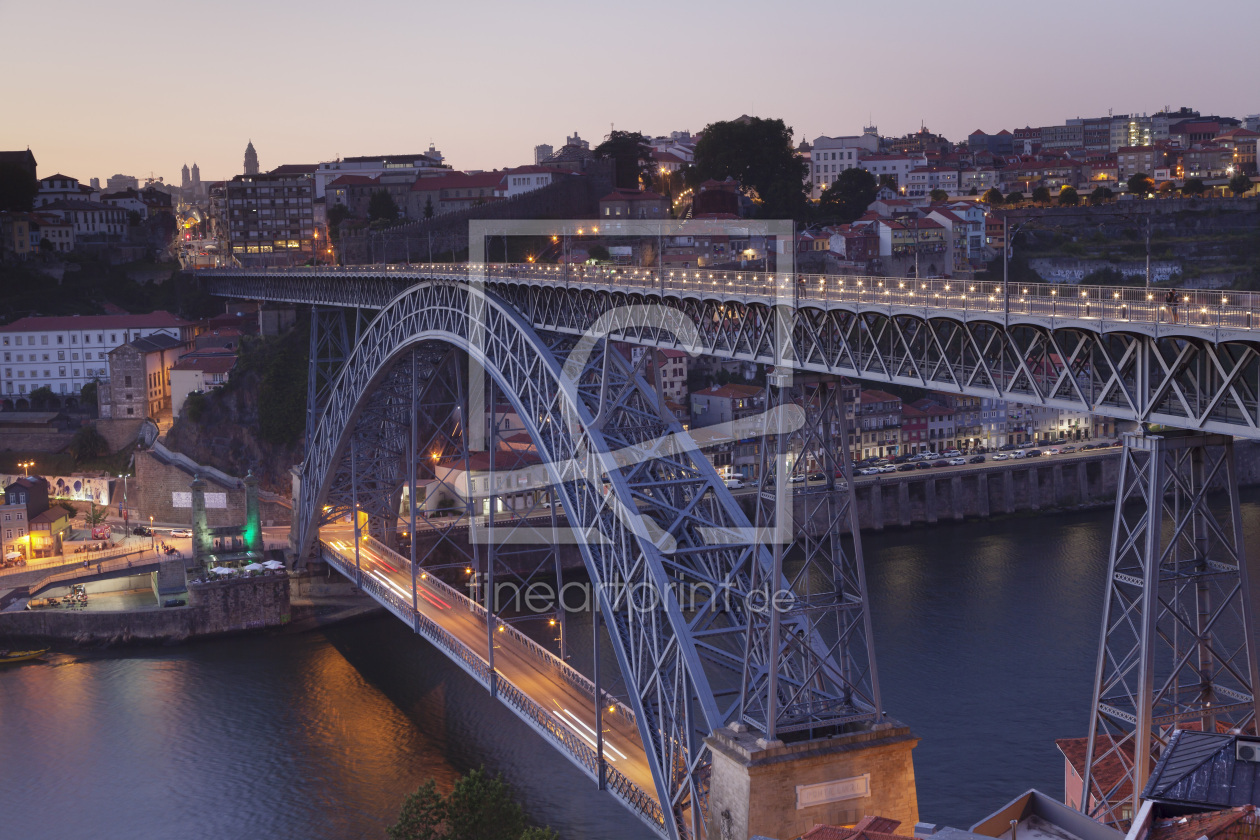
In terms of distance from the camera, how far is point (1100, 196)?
65438mm

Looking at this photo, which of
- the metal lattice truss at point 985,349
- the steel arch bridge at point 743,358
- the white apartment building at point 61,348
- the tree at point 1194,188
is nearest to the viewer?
the metal lattice truss at point 985,349

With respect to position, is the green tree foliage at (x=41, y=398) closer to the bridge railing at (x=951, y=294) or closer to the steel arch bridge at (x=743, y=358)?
the steel arch bridge at (x=743, y=358)

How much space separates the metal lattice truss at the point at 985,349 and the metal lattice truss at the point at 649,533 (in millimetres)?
893

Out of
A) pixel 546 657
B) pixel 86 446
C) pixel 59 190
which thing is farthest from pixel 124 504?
pixel 59 190

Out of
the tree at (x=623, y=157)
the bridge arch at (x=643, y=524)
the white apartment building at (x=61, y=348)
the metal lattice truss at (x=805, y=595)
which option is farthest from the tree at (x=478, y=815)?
the tree at (x=623, y=157)

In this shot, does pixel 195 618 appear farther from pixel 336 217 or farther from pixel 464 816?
pixel 336 217

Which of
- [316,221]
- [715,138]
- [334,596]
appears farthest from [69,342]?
[715,138]

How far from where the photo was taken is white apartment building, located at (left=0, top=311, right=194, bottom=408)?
50.6 meters

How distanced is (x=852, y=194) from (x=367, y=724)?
43.9 meters

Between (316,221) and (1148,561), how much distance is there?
204 ft

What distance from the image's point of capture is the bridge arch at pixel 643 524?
15.6m

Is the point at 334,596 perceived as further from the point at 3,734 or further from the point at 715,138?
the point at 715,138

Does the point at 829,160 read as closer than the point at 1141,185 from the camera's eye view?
No

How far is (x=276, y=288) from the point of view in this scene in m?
43.1
